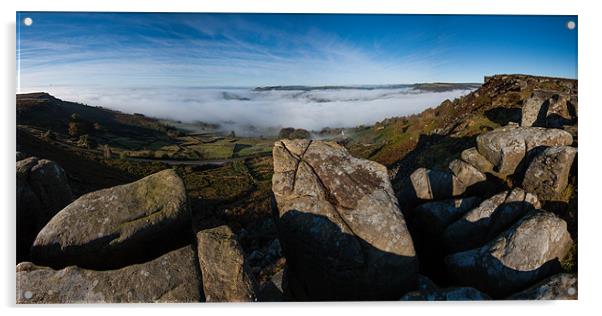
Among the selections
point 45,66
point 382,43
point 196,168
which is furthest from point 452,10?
point 45,66

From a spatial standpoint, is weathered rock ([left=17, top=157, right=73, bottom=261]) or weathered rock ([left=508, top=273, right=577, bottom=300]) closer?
weathered rock ([left=508, top=273, right=577, bottom=300])

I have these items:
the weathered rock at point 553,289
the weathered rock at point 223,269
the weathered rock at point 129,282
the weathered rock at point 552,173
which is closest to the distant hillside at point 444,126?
the weathered rock at point 552,173

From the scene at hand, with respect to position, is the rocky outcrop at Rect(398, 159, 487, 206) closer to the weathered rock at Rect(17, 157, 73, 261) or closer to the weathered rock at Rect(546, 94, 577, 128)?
the weathered rock at Rect(546, 94, 577, 128)

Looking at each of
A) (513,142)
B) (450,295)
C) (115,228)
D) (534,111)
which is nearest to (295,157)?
(115,228)

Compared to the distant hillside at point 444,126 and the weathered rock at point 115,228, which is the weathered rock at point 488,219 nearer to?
the distant hillside at point 444,126

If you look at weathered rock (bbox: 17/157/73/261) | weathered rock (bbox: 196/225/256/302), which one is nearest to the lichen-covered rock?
weathered rock (bbox: 196/225/256/302)

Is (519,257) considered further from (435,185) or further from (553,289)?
(435,185)
